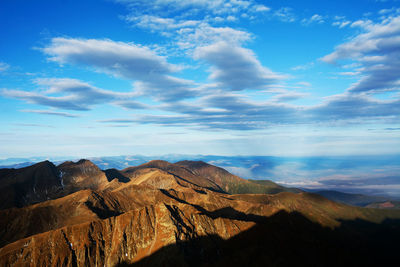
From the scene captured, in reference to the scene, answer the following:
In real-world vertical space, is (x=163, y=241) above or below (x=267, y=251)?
above

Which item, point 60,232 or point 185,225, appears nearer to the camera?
point 60,232

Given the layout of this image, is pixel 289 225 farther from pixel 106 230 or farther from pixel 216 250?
pixel 106 230

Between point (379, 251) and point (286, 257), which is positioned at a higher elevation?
point (286, 257)

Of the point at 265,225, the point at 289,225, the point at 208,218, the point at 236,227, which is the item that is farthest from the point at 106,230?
the point at 289,225

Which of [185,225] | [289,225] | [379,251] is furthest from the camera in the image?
[379,251]

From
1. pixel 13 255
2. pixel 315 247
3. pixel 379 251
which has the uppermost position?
pixel 13 255

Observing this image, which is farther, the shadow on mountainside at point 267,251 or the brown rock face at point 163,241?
the shadow on mountainside at point 267,251

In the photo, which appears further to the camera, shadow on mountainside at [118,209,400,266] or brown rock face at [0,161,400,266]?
shadow on mountainside at [118,209,400,266]

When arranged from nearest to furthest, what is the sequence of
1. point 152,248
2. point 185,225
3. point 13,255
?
point 13,255
point 152,248
point 185,225

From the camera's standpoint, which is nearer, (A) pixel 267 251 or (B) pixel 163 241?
(A) pixel 267 251

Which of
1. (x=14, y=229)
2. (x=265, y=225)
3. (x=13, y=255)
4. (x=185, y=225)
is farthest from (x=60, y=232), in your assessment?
(x=265, y=225)
